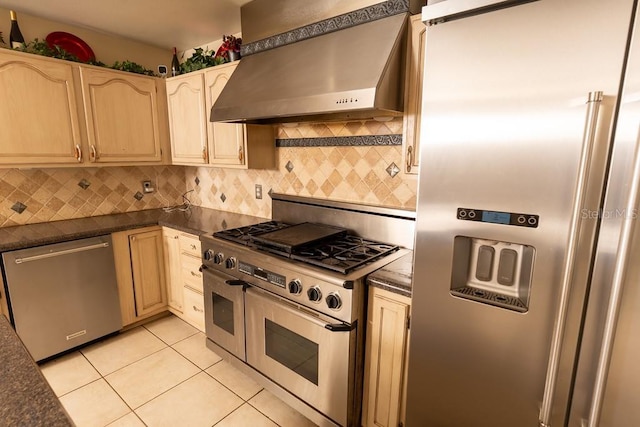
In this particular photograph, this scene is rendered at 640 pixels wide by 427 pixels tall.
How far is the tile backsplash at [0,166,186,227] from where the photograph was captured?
2396 mm

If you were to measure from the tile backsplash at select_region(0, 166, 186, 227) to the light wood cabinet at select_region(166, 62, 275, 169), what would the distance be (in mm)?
523

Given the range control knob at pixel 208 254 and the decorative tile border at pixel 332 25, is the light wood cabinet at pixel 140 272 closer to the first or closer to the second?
the range control knob at pixel 208 254

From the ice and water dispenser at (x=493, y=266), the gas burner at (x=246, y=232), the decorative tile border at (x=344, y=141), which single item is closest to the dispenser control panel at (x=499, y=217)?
the ice and water dispenser at (x=493, y=266)

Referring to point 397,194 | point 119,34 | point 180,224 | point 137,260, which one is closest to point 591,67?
point 397,194

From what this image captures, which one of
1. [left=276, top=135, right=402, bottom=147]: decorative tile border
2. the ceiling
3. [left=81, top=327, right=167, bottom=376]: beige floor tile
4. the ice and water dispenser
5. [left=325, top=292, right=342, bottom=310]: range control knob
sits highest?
the ceiling

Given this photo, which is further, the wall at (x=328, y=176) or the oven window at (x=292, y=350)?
the wall at (x=328, y=176)

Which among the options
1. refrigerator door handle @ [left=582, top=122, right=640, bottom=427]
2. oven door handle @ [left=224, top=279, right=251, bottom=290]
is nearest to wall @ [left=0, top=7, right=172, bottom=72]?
oven door handle @ [left=224, top=279, right=251, bottom=290]

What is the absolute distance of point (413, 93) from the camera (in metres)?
1.47

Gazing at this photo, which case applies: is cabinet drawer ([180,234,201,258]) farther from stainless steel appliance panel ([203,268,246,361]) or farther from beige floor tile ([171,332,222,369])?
beige floor tile ([171,332,222,369])

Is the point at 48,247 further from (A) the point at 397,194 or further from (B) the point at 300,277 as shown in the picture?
(A) the point at 397,194

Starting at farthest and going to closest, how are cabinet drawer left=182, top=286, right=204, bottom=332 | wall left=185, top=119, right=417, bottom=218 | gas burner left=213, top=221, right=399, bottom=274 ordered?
cabinet drawer left=182, top=286, right=204, bottom=332 < wall left=185, top=119, right=417, bottom=218 < gas burner left=213, top=221, right=399, bottom=274

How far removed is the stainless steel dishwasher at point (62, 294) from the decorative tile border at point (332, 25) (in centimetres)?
179

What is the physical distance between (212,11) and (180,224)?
1566 millimetres

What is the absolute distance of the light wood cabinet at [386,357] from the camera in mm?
1397
